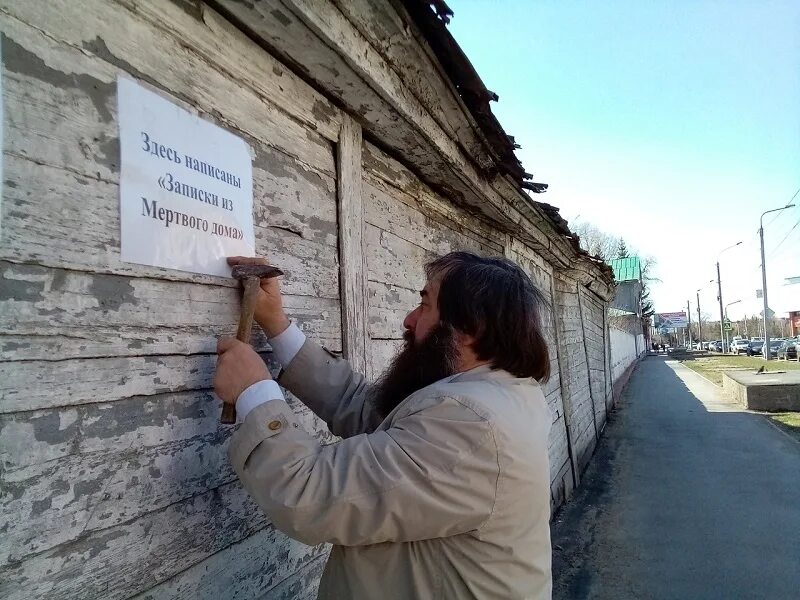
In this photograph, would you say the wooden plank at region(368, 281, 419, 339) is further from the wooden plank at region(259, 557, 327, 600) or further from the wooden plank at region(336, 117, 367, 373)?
the wooden plank at region(259, 557, 327, 600)

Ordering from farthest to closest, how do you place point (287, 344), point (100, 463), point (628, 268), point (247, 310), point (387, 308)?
point (628, 268) → point (387, 308) → point (287, 344) → point (247, 310) → point (100, 463)

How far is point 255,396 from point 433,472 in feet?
1.47

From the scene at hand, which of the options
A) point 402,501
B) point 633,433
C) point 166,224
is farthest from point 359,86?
point 633,433

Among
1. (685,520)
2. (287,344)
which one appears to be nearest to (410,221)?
(287,344)

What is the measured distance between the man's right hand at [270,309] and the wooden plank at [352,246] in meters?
0.48

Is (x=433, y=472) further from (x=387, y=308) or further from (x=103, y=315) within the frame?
(x=387, y=308)

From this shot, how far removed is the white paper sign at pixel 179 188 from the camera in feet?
3.99

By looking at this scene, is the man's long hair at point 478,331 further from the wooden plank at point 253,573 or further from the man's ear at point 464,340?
the wooden plank at point 253,573

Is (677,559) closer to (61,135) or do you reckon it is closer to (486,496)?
(486,496)

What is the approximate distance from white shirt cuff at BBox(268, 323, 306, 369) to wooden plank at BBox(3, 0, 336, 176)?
2.06 ft

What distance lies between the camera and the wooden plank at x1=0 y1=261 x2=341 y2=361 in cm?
98

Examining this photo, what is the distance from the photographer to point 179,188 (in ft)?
4.40

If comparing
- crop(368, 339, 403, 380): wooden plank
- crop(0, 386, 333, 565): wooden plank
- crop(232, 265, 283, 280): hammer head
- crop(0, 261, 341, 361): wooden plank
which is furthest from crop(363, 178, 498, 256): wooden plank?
crop(0, 386, 333, 565): wooden plank

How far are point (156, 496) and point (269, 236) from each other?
0.82 meters
